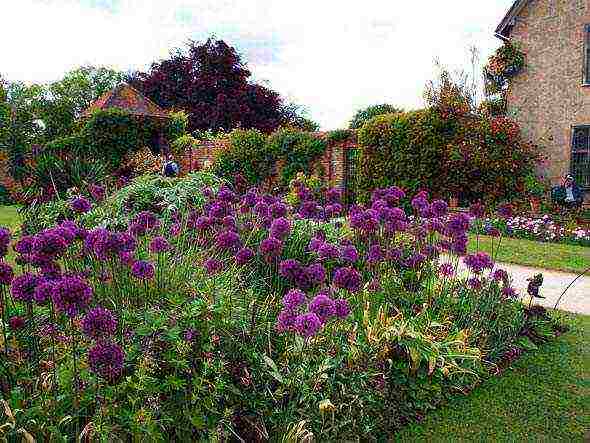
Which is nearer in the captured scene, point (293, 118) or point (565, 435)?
point (565, 435)

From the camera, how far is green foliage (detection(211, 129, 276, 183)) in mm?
17922

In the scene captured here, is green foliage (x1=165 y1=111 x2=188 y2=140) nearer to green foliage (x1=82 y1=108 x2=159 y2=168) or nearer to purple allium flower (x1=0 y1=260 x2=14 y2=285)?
→ green foliage (x1=82 y1=108 x2=159 y2=168)

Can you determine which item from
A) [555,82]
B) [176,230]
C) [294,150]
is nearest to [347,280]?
[176,230]

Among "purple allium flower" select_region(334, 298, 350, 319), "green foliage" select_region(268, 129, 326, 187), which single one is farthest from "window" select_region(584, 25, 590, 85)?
"purple allium flower" select_region(334, 298, 350, 319)

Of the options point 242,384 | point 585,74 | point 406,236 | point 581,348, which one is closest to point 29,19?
point 406,236

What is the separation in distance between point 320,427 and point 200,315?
0.82 metres

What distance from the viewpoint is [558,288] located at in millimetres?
7102

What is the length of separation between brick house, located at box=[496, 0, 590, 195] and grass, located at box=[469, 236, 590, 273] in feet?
18.7

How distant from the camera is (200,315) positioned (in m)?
2.80

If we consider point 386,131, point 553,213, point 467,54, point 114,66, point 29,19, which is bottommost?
point 553,213

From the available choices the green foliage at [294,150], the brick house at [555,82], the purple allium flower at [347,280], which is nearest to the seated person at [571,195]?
the brick house at [555,82]

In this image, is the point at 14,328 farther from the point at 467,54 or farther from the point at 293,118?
the point at 293,118

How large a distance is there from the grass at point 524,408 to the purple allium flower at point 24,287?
2.03 metres

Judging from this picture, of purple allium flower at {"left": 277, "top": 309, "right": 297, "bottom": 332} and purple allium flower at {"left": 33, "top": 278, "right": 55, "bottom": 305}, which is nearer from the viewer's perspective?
purple allium flower at {"left": 33, "top": 278, "right": 55, "bottom": 305}
